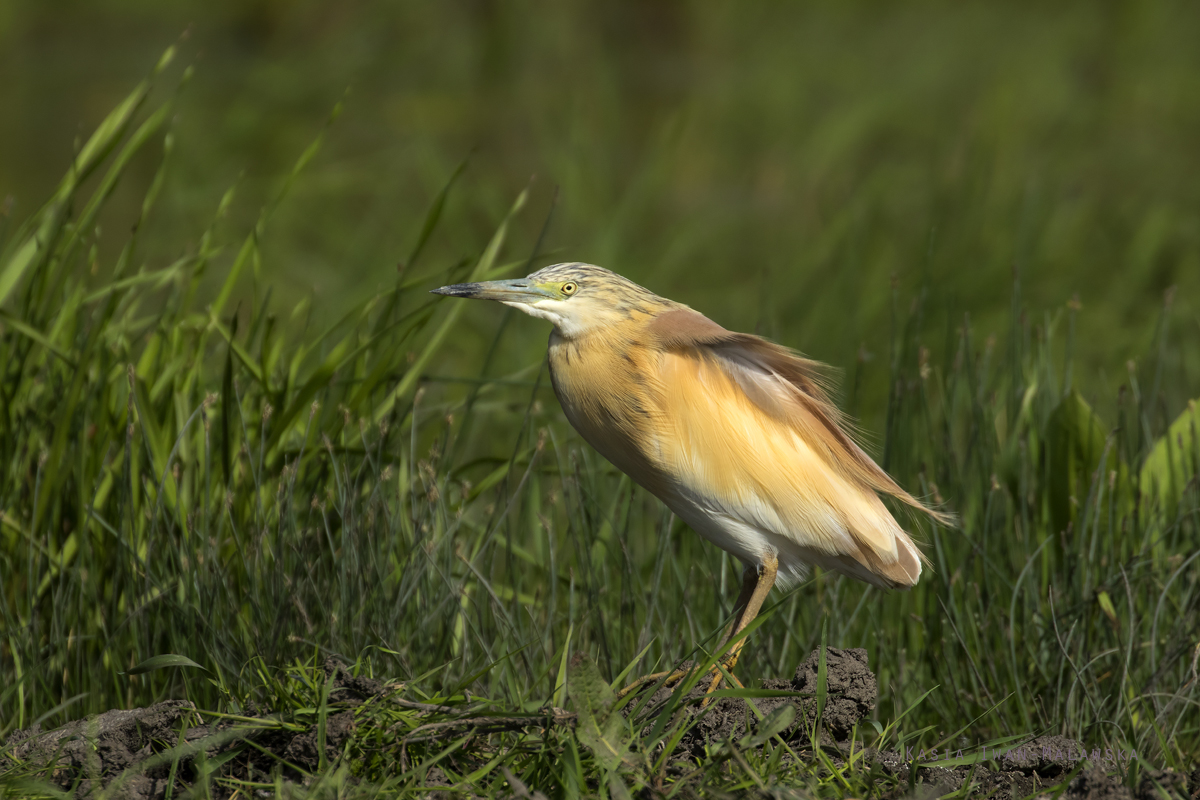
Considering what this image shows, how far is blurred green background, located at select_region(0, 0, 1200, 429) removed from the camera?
5.12 meters

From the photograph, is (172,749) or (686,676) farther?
(686,676)

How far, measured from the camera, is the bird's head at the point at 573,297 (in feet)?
6.48

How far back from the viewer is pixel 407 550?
8.32ft

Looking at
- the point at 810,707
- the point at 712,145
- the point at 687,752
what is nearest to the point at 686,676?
the point at 687,752

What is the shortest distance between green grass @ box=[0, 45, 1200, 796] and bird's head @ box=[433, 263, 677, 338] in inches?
17.3

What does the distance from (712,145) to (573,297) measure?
18.4 ft

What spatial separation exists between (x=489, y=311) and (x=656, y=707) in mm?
3757

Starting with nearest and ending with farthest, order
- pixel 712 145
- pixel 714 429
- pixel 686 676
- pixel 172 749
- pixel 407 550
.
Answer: pixel 172 749
pixel 686 676
pixel 714 429
pixel 407 550
pixel 712 145

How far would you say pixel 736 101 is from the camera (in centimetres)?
747

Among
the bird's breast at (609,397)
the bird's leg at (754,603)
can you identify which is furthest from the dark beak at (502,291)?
the bird's leg at (754,603)

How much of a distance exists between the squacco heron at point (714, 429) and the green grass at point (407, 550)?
0.51 ft

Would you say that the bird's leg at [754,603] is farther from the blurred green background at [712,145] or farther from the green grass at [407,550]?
the blurred green background at [712,145]

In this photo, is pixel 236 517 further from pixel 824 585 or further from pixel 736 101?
pixel 736 101

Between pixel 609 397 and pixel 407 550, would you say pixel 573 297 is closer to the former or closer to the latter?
pixel 609 397
